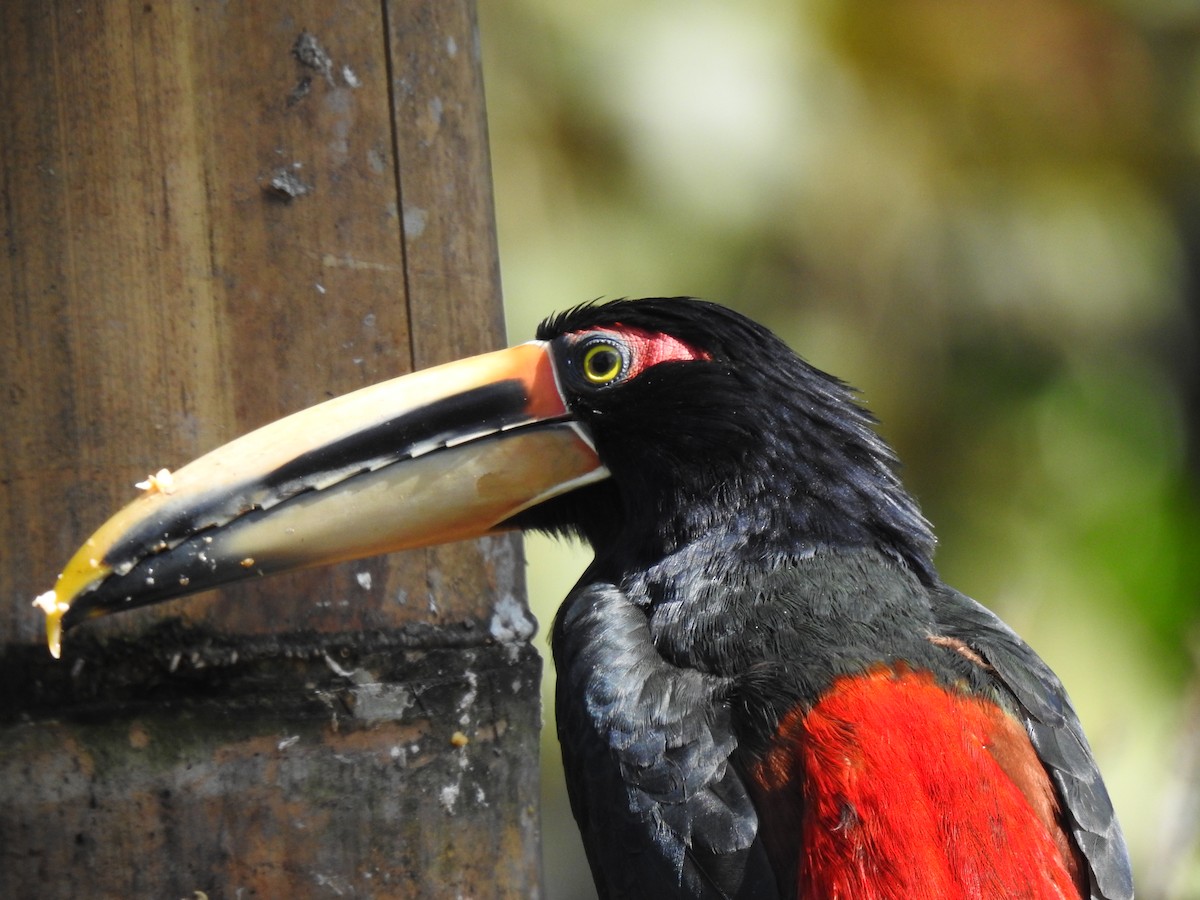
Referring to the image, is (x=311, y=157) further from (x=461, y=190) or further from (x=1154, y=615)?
(x=1154, y=615)

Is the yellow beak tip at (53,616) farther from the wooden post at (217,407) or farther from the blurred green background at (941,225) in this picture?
the blurred green background at (941,225)

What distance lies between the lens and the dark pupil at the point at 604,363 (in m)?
2.73

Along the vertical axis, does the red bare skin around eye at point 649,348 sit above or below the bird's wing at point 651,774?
above

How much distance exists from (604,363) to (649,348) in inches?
3.7

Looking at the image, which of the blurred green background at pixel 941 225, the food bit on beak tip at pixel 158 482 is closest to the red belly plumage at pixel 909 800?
the food bit on beak tip at pixel 158 482

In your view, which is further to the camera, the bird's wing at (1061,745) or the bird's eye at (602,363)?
the bird's eye at (602,363)

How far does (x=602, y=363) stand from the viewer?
2.74 m

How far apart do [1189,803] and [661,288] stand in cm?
377

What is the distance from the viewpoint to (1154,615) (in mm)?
6230

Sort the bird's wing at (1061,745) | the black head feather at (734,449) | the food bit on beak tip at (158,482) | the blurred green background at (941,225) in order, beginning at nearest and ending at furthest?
1. the food bit on beak tip at (158,482)
2. the bird's wing at (1061,745)
3. the black head feather at (734,449)
4. the blurred green background at (941,225)

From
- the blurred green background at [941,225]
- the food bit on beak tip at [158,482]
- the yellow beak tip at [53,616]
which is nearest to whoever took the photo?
the yellow beak tip at [53,616]

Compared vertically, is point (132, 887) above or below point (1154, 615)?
below

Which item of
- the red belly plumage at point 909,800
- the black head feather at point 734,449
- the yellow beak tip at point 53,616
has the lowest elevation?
the red belly plumage at point 909,800

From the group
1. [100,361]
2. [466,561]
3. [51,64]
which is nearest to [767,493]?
[466,561]
